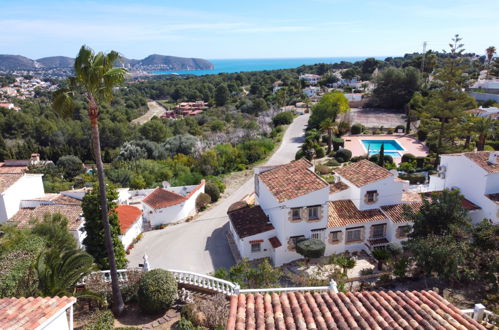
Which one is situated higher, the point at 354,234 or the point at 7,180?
the point at 7,180

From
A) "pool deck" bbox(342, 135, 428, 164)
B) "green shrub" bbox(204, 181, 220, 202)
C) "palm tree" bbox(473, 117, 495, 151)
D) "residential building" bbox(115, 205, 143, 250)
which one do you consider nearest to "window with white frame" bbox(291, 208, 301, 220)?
"residential building" bbox(115, 205, 143, 250)

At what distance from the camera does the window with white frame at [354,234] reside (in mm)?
21828

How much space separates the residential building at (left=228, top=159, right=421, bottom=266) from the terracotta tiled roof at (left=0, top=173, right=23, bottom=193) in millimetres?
15504

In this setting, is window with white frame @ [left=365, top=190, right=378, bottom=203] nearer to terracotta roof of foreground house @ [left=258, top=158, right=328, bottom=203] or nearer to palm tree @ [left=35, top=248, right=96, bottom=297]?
terracotta roof of foreground house @ [left=258, top=158, right=328, bottom=203]

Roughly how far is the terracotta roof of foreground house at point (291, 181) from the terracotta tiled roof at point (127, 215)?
9.37 meters

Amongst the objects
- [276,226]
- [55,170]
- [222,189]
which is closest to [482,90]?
[222,189]

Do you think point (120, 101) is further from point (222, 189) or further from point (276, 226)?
point (276, 226)

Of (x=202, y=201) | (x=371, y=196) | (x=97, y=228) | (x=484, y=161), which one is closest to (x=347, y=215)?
(x=371, y=196)

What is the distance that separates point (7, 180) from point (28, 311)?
21579mm

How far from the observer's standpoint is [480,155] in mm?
23328

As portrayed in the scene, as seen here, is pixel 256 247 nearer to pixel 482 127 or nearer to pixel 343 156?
pixel 343 156

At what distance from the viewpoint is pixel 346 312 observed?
7.96 meters

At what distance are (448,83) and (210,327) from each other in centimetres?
3455

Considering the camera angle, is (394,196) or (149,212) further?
(149,212)
